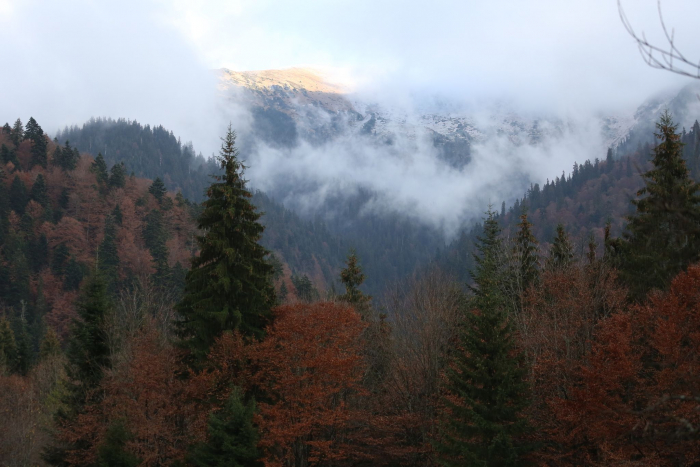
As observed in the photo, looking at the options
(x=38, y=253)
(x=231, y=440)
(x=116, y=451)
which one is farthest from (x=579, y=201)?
(x=116, y=451)

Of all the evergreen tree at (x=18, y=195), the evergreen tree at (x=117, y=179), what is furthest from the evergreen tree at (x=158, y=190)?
the evergreen tree at (x=18, y=195)

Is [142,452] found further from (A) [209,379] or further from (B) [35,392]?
(B) [35,392]

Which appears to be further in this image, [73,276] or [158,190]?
[158,190]

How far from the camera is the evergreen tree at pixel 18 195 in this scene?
78.4m

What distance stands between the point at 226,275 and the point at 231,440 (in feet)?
25.8

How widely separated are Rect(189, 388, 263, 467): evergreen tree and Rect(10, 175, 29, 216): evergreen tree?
7738 cm

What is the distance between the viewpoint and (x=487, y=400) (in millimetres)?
16859

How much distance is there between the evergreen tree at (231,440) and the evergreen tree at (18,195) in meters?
77.4

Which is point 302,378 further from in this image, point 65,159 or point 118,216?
point 65,159

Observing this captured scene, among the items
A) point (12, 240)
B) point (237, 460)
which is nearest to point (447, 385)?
point (237, 460)

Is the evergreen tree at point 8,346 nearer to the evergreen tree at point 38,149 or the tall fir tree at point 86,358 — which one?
the tall fir tree at point 86,358

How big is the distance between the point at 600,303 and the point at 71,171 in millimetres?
88625

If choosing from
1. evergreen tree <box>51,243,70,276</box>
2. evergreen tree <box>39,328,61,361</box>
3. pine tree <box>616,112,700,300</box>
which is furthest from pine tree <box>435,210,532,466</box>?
evergreen tree <box>51,243,70,276</box>

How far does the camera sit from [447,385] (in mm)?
18125
